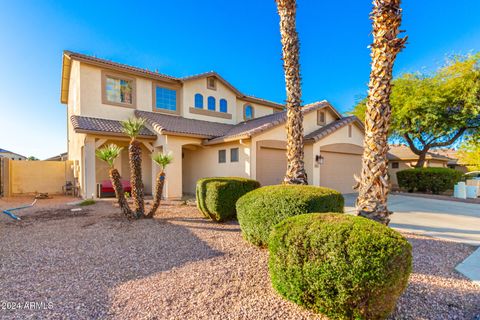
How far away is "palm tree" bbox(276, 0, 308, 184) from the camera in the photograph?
302 inches

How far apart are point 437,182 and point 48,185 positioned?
2755 cm

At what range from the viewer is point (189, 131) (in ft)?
43.0

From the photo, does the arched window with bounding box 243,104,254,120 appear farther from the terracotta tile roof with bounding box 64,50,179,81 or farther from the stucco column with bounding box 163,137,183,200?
the stucco column with bounding box 163,137,183,200

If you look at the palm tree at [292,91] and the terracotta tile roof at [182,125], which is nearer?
the palm tree at [292,91]

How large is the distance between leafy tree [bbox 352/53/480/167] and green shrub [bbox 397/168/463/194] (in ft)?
12.6

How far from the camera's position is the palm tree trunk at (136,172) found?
24.3 feet

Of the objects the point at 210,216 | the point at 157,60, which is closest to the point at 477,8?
the point at 210,216

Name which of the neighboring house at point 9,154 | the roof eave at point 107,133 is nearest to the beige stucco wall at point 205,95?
the roof eave at point 107,133

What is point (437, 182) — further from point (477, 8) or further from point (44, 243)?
point (44, 243)

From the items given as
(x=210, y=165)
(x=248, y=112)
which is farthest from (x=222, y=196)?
(x=248, y=112)

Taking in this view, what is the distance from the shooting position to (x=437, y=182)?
53.3 feet

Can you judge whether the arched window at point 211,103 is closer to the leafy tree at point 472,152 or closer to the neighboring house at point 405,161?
the neighboring house at point 405,161

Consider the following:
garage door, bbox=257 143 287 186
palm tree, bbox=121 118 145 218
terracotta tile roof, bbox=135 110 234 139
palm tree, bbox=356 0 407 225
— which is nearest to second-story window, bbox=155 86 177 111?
terracotta tile roof, bbox=135 110 234 139

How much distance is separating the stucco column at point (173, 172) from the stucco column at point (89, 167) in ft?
11.9
